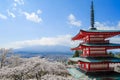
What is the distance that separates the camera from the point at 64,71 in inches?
1319

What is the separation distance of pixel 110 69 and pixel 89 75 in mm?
2504

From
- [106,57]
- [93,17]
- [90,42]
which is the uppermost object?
[93,17]

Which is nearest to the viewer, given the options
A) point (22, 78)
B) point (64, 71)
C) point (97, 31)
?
point (97, 31)

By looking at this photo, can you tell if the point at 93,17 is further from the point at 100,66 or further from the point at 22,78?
the point at 22,78

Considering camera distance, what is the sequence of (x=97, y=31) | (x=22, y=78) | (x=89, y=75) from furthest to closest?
(x=22, y=78), (x=97, y=31), (x=89, y=75)

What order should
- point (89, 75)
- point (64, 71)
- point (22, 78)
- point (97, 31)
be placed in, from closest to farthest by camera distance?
point (89, 75)
point (97, 31)
point (22, 78)
point (64, 71)

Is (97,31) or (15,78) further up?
(97,31)

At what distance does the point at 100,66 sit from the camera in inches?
880

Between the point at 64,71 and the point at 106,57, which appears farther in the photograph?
the point at 64,71

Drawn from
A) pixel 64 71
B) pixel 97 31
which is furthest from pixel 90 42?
pixel 64 71

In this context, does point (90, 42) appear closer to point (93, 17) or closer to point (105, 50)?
point (105, 50)

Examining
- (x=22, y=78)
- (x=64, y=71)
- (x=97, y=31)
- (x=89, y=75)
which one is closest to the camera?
(x=89, y=75)

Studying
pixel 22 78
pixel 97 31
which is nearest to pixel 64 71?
pixel 22 78

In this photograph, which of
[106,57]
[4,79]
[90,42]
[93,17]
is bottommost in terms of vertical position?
[4,79]
